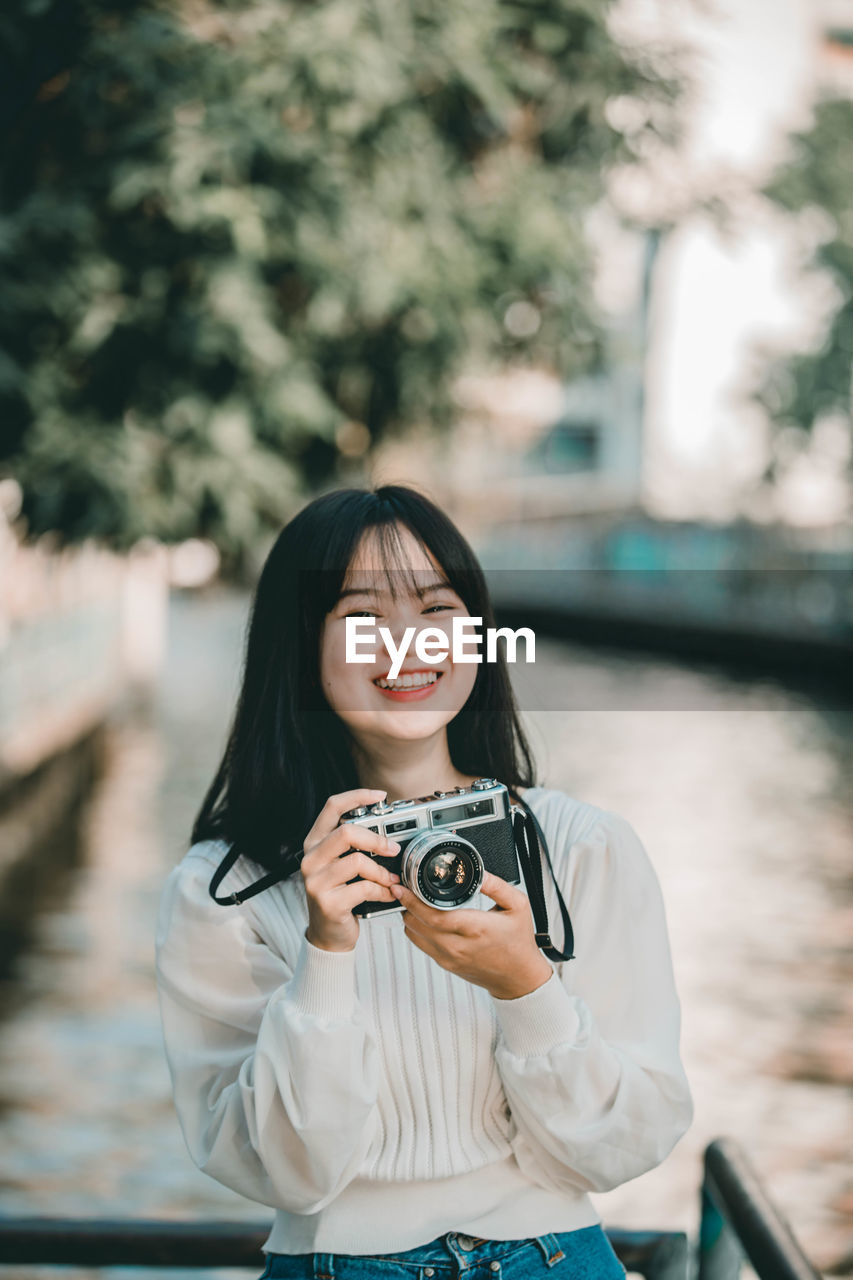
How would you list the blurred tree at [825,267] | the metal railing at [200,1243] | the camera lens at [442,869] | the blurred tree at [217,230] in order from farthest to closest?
the blurred tree at [825,267]
the blurred tree at [217,230]
the metal railing at [200,1243]
the camera lens at [442,869]

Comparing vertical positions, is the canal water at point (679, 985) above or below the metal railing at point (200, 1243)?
below

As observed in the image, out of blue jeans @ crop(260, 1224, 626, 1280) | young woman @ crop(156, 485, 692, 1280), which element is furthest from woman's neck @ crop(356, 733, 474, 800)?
blue jeans @ crop(260, 1224, 626, 1280)

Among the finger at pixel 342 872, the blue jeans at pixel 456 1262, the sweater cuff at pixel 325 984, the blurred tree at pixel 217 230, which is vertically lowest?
the blue jeans at pixel 456 1262

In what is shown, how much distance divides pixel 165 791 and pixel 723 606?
63.6ft

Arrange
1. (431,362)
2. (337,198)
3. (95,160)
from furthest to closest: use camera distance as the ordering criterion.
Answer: (431,362)
(337,198)
(95,160)

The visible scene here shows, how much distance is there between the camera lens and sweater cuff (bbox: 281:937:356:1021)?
0.12 metres

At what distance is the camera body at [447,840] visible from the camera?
5.20 ft

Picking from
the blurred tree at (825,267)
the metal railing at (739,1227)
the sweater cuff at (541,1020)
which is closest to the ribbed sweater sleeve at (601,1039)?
the sweater cuff at (541,1020)

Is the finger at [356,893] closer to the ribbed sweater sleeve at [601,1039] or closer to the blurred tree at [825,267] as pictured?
the ribbed sweater sleeve at [601,1039]

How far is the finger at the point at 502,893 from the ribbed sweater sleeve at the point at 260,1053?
162 millimetres

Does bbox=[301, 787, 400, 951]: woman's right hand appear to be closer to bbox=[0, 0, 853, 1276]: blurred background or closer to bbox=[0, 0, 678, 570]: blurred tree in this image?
bbox=[0, 0, 853, 1276]: blurred background

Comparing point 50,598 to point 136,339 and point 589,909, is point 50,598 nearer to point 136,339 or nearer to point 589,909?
point 136,339

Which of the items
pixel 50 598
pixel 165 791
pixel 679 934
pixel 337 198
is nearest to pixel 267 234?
pixel 337 198

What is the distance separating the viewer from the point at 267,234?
620 cm
